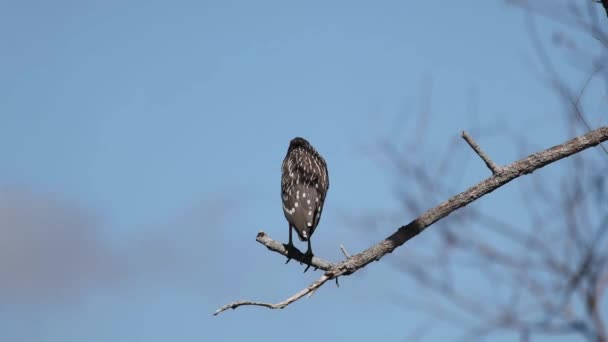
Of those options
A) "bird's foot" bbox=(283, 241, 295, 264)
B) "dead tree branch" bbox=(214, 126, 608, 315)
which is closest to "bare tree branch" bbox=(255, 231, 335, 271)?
"bird's foot" bbox=(283, 241, 295, 264)

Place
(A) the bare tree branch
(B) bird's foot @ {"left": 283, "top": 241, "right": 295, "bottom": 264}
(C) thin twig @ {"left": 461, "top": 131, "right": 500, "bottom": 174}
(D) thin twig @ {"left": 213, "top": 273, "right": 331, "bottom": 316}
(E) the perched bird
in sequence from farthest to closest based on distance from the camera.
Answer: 1. (E) the perched bird
2. (B) bird's foot @ {"left": 283, "top": 241, "right": 295, "bottom": 264}
3. (A) the bare tree branch
4. (C) thin twig @ {"left": 461, "top": 131, "right": 500, "bottom": 174}
5. (D) thin twig @ {"left": 213, "top": 273, "right": 331, "bottom": 316}

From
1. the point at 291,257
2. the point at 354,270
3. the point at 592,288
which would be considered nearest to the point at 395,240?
the point at 354,270

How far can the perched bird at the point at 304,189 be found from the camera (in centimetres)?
869

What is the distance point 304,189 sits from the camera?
9.16m

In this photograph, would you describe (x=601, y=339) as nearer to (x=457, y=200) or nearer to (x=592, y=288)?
(x=592, y=288)

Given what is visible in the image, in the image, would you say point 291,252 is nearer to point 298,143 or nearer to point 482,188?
point 298,143

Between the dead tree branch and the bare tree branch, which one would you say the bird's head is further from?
the dead tree branch

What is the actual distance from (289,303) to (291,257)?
105 inches

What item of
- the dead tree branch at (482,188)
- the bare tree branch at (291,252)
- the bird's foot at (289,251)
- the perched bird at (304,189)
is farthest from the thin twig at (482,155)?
the bird's foot at (289,251)

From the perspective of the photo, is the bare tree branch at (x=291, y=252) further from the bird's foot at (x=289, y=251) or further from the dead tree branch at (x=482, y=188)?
the dead tree branch at (x=482, y=188)

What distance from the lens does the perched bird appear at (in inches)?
342

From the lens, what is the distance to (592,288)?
3.63 meters

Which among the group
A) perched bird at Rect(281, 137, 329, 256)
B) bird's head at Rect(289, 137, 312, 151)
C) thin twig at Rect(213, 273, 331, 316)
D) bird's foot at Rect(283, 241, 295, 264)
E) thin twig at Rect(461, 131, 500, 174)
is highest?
bird's head at Rect(289, 137, 312, 151)

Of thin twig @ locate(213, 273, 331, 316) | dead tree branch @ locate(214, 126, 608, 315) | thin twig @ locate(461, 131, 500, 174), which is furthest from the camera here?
thin twig @ locate(461, 131, 500, 174)
